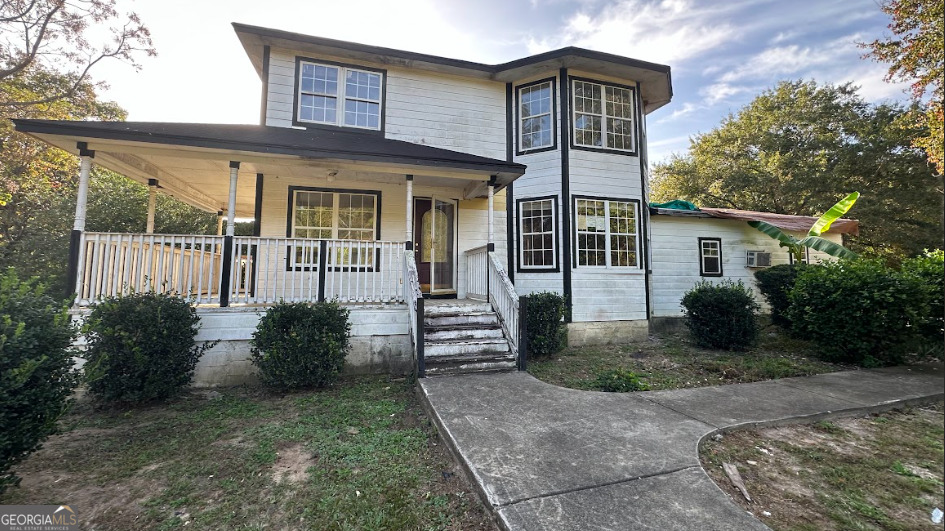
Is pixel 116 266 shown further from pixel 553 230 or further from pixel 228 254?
pixel 553 230

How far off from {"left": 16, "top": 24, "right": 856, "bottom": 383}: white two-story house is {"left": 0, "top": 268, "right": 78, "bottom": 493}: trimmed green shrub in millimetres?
2916

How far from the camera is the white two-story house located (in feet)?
20.5

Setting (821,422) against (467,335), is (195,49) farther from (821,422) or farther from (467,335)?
(821,422)

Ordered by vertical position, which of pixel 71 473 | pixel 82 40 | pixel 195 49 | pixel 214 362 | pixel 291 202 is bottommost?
pixel 71 473

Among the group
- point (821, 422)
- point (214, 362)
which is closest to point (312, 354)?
point (214, 362)

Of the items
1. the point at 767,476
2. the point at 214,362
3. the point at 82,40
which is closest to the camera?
the point at 767,476

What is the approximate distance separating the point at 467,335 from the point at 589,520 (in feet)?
12.8

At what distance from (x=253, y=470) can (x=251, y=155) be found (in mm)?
4896

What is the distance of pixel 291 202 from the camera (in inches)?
305

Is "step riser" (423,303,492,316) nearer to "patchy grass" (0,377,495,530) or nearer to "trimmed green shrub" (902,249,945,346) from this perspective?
"patchy grass" (0,377,495,530)

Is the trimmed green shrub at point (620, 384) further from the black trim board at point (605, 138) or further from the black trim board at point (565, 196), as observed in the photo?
the black trim board at point (605, 138)

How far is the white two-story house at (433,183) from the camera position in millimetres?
6262

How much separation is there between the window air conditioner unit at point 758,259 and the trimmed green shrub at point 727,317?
4.61 m

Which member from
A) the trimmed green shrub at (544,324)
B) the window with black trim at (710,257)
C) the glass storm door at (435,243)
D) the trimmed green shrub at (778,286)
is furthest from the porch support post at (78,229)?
the trimmed green shrub at (778,286)
